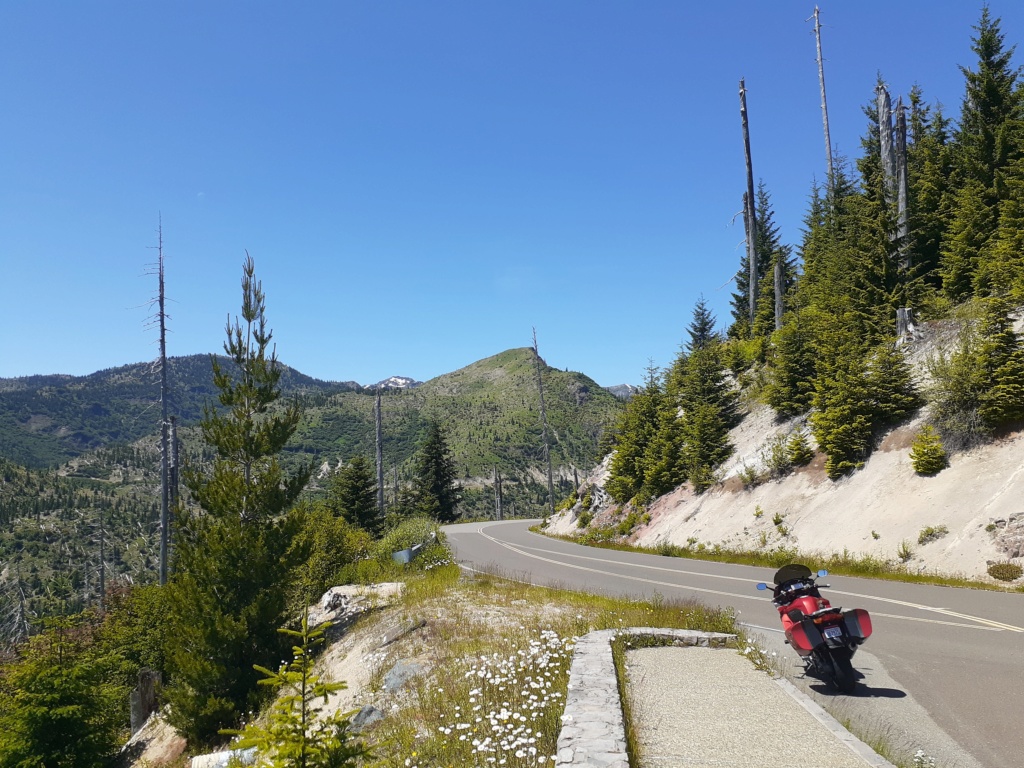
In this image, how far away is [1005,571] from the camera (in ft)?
41.2

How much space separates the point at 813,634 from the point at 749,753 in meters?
2.49

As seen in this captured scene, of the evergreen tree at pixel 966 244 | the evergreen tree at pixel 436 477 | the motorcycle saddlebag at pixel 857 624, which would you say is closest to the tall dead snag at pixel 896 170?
the evergreen tree at pixel 966 244

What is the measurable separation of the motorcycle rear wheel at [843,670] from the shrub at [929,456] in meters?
11.9

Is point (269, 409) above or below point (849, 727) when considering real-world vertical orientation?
above

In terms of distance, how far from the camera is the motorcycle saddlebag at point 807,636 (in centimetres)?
717

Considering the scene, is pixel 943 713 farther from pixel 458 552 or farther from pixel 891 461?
pixel 458 552

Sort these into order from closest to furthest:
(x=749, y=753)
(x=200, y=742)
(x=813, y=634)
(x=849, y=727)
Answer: (x=749, y=753) < (x=849, y=727) < (x=813, y=634) < (x=200, y=742)

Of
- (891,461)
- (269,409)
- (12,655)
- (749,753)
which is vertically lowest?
(12,655)

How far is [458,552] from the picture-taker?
24.7 m

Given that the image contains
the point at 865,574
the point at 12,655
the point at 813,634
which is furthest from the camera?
the point at 12,655

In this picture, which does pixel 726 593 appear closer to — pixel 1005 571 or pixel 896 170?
pixel 1005 571

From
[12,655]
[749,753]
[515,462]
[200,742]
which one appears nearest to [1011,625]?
[749,753]

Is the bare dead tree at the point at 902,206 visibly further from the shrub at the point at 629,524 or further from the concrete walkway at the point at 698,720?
the concrete walkway at the point at 698,720

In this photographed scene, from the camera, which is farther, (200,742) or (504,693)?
(200,742)
